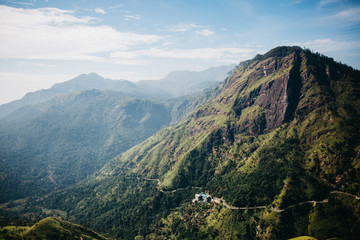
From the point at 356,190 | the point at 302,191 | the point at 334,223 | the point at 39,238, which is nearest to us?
the point at 39,238

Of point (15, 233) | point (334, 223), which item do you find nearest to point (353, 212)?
point (334, 223)

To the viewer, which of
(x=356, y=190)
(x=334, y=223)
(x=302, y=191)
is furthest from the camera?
(x=302, y=191)

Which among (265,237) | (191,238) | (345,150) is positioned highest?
(345,150)

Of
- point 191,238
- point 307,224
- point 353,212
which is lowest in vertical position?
point 191,238

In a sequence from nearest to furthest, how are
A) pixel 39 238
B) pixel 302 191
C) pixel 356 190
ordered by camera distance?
pixel 39 238 < pixel 356 190 < pixel 302 191

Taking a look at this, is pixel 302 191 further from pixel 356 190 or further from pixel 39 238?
pixel 39 238

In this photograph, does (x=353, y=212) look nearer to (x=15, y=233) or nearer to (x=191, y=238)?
(x=191, y=238)

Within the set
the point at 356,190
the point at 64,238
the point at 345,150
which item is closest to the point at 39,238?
the point at 64,238

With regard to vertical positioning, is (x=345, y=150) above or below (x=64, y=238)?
above

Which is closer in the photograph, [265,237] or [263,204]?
[265,237]
